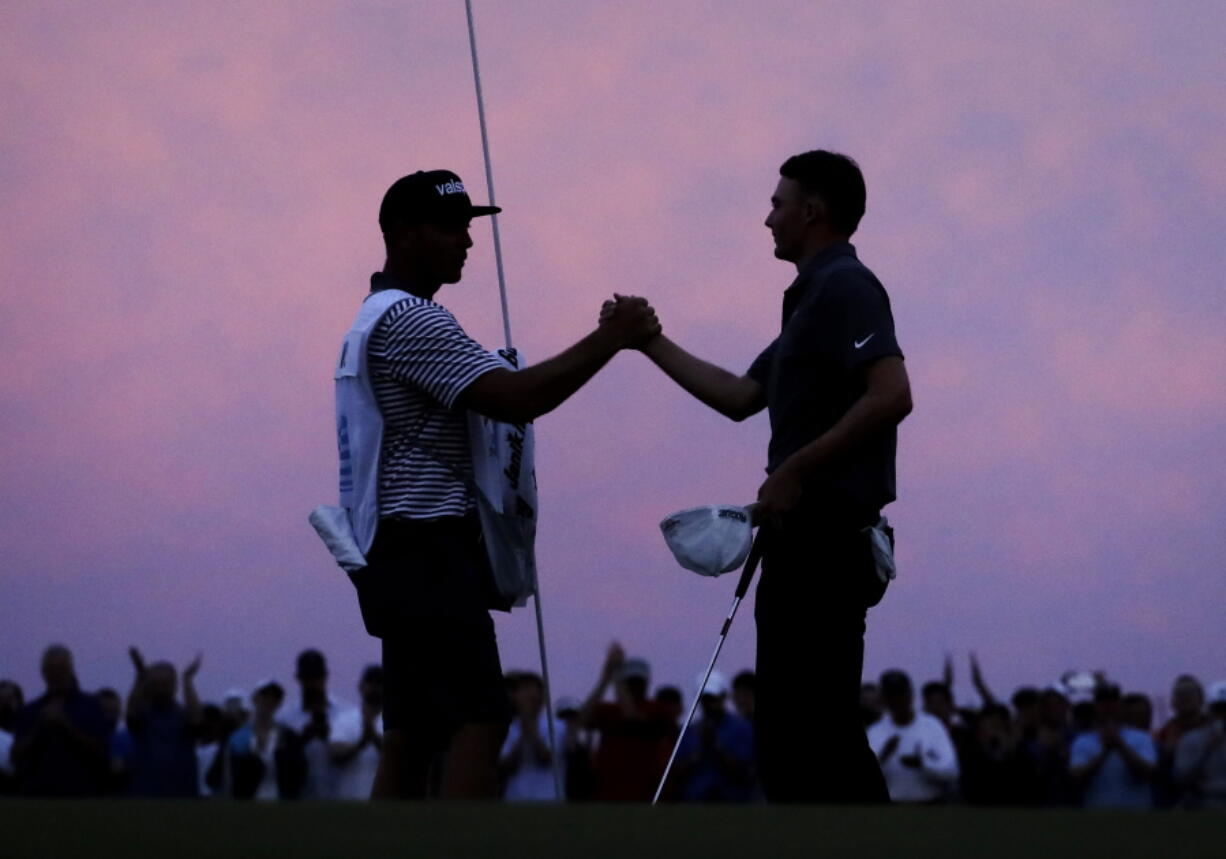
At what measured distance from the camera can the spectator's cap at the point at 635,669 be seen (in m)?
10.3

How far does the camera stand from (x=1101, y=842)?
210cm

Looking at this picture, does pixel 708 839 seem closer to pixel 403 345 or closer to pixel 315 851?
pixel 315 851

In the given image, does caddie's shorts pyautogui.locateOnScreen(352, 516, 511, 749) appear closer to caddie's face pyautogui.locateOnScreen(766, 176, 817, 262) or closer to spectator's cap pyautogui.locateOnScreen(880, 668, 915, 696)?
caddie's face pyautogui.locateOnScreen(766, 176, 817, 262)

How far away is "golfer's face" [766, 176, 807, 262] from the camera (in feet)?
15.3

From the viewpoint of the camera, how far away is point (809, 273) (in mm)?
4531

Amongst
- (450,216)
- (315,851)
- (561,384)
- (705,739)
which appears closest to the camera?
(315,851)

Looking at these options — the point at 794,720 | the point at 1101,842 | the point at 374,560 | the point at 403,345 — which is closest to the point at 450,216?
the point at 403,345

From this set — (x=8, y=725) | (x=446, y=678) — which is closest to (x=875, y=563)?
(x=446, y=678)

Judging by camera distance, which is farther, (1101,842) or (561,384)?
(561,384)

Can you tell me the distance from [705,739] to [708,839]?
8.10m

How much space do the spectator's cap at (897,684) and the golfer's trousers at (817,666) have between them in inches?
244

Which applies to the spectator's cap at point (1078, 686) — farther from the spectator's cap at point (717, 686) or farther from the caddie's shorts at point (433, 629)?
the caddie's shorts at point (433, 629)

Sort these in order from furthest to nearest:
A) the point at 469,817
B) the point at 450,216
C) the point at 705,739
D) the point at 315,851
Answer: the point at 705,739, the point at 450,216, the point at 469,817, the point at 315,851

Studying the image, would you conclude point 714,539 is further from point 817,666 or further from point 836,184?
point 836,184
